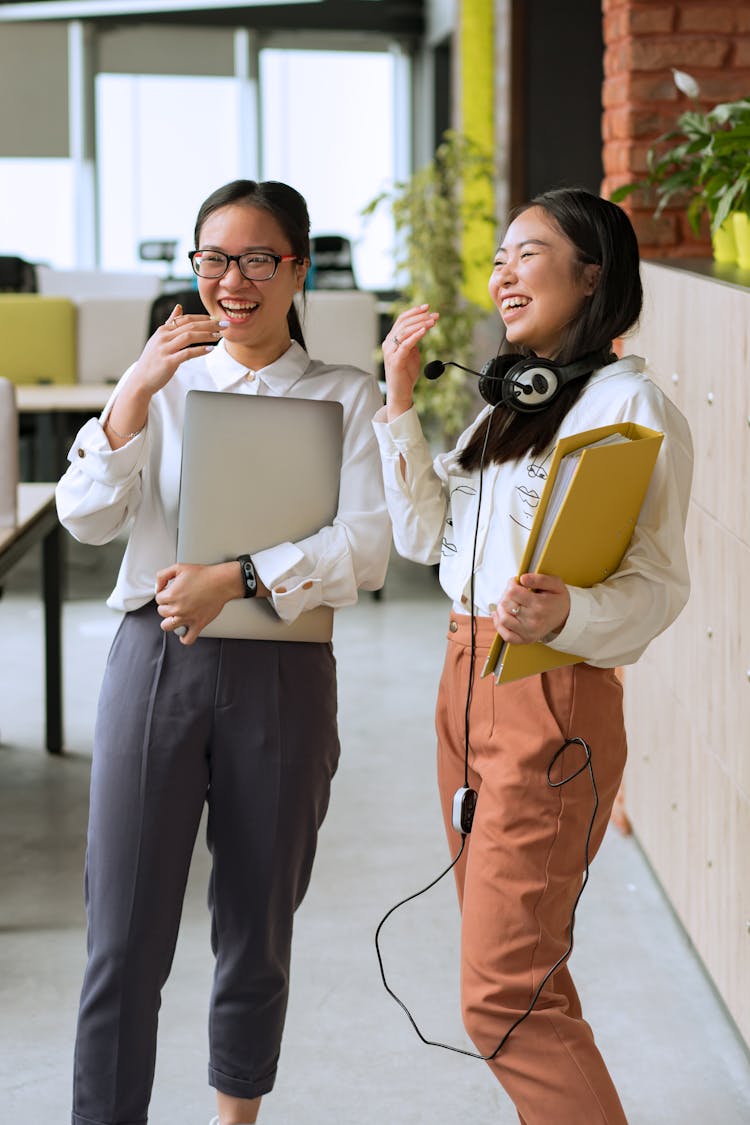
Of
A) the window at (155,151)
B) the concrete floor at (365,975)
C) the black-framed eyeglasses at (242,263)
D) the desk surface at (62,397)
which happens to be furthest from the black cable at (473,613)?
the window at (155,151)

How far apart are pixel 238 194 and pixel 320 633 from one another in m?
0.57

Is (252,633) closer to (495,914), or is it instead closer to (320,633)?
(320,633)

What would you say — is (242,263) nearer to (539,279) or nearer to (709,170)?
(539,279)

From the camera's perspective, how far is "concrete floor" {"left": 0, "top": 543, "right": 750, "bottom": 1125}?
2385 millimetres

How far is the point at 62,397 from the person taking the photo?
621cm

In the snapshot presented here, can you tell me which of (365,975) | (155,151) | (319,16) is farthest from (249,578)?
(155,151)

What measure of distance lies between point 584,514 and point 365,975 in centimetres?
158

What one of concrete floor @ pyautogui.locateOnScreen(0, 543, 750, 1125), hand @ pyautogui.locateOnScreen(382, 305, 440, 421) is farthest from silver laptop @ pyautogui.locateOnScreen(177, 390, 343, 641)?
concrete floor @ pyautogui.locateOnScreen(0, 543, 750, 1125)

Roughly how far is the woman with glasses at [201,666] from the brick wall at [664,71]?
1790mm

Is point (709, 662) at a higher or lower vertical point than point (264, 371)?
lower

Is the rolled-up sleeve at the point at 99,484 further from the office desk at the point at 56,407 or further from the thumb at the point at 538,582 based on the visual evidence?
the office desk at the point at 56,407

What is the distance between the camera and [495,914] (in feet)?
5.54

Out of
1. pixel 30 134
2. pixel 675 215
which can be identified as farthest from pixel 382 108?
pixel 675 215

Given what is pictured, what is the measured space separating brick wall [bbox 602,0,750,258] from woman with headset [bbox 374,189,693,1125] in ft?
5.93
